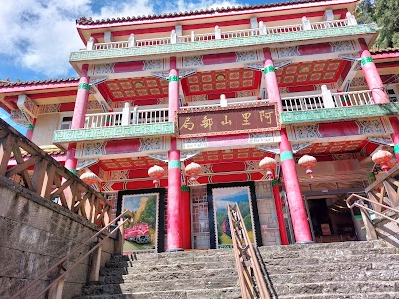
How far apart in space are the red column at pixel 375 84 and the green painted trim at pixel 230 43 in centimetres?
72

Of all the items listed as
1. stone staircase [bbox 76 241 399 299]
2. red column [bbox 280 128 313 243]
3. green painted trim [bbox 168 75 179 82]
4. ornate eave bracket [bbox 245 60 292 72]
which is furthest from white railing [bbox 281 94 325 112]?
stone staircase [bbox 76 241 399 299]

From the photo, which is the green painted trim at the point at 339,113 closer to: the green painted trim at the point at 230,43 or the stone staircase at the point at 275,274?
the green painted trim at the point at 230,43

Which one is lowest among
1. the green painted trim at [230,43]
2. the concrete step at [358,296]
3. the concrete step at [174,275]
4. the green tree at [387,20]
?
the concrete step at [358,296]

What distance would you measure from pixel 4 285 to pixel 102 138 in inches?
271

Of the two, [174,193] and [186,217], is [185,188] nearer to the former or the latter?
[186,217]

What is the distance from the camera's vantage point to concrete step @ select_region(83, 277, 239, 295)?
524cm

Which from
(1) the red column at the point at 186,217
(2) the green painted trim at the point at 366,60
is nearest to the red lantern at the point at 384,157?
(2) the green painted trim at the point at 366,60

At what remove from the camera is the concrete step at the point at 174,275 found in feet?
18.3

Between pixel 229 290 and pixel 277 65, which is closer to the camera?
pixel 229 290

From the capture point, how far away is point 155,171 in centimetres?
966

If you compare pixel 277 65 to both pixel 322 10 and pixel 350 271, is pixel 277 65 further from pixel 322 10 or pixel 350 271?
pixel 350 271

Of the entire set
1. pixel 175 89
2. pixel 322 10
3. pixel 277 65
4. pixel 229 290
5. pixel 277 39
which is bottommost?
pixel 229 290

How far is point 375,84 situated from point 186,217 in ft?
28.3

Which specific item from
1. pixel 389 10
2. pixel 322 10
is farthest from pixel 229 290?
pixel 389 10
